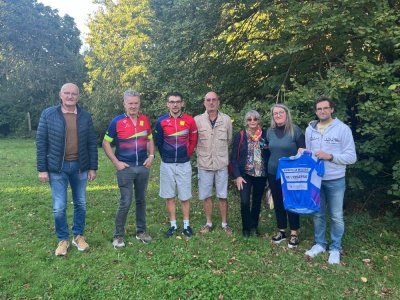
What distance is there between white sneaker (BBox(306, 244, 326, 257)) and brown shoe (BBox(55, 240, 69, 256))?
11.1 feet

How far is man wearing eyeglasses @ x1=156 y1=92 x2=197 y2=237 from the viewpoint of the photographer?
5.71 meters

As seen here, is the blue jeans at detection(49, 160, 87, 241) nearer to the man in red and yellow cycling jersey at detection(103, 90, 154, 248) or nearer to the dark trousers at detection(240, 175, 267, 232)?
the man in red and yellow cycling jersey at detection(103, 90, 154, 248)

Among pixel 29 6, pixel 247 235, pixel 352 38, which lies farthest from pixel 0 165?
pixel 29 6

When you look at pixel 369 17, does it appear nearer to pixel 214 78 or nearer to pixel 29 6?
pixel 214 78

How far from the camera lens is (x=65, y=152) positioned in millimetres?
5094

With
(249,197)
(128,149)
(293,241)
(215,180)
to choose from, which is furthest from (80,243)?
(293,241)

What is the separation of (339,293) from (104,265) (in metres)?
2.92

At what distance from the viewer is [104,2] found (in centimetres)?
2564

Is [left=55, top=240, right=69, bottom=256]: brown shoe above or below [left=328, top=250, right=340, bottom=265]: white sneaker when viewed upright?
above

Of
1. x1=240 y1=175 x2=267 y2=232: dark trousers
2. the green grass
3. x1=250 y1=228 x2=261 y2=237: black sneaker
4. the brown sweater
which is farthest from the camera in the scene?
x1=250 y1=228 x2=261 y2=237: black sneaker

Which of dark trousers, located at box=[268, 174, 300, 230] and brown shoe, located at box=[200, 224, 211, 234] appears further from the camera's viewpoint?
brown shoe, located at box=[200, 224, 211, 234]

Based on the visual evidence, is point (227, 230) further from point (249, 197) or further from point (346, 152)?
point (346, 152)

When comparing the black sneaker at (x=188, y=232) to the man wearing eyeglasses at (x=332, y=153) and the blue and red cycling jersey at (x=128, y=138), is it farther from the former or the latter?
the man wearing eyeglasses at (x=332, y=153)

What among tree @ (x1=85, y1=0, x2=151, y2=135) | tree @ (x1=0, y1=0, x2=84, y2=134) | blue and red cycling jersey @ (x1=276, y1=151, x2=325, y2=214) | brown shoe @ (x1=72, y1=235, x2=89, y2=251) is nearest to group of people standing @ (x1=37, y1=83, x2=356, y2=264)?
brown shoe @ (x1=72, y1=235, x2=89, y2=251)
